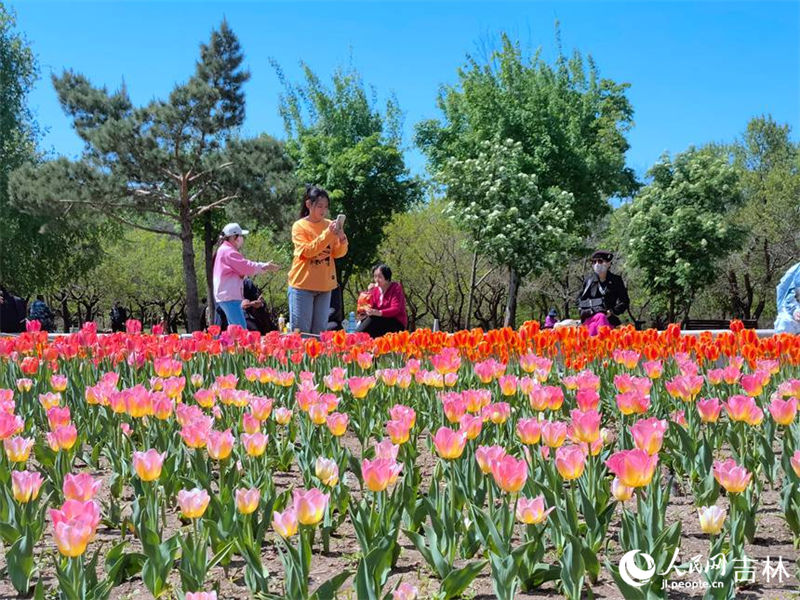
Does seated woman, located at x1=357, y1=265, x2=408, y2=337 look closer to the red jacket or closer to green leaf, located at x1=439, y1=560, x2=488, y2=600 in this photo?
the red jacket

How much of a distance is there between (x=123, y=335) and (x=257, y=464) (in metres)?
3.63

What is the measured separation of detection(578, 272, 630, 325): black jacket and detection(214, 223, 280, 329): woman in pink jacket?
3.31 metres

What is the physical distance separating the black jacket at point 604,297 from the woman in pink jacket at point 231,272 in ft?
10.9

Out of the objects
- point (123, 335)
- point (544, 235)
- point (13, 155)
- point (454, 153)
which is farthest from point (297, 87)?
point (123, 335)

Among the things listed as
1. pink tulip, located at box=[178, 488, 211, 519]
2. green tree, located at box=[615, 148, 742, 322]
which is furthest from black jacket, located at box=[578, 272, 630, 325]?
green tree, located at box=[615, 148, 742, 322]

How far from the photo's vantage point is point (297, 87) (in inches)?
1297

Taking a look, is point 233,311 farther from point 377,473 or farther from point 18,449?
point 377,473

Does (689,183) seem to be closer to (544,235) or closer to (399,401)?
(544,235)

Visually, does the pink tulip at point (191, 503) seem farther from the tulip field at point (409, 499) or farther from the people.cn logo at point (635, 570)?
the people.cn logo at point (635, 570)

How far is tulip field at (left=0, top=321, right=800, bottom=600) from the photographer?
2100mm

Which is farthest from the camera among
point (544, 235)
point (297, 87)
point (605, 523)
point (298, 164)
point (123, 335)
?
point (297, 87)

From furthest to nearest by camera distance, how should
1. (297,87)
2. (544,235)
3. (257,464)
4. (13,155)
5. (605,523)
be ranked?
(297,87), (13,155), (544,235), (257,464), (605,523)

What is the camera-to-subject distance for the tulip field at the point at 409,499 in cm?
210

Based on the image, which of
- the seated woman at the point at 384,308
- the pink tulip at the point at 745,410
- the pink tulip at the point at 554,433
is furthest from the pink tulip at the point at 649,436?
the seated woman at the point at 384,308
